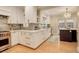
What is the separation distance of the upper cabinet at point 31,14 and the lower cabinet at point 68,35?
1.77 ft

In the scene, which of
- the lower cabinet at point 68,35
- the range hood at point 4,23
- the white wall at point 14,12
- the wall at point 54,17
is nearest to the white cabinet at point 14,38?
the range hood at point 4,23

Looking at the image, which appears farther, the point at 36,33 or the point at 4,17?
the point at 36,33

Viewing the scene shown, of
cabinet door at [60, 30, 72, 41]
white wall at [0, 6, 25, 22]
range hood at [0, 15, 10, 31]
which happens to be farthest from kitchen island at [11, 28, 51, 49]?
cabinet door at [60, 30, 72, 41]

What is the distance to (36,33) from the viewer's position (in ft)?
5.62

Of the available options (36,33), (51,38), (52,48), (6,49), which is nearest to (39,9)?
(36,33)

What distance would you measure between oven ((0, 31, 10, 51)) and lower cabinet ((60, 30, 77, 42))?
0.93 meters

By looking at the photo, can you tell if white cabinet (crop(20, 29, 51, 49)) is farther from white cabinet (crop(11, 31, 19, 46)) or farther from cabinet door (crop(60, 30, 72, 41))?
cabinet door (crop(60, 30, 72, 41))

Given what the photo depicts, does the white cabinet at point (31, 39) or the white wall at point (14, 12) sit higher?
the white wall at point (14, 12)

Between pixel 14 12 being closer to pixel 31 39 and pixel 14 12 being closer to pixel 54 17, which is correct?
pixel 31 39

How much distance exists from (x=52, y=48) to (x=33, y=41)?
34 centimetres

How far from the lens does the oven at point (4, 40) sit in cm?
160

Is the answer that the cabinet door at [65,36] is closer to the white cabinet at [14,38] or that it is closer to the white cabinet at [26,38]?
the white cabinet at [26,38]
